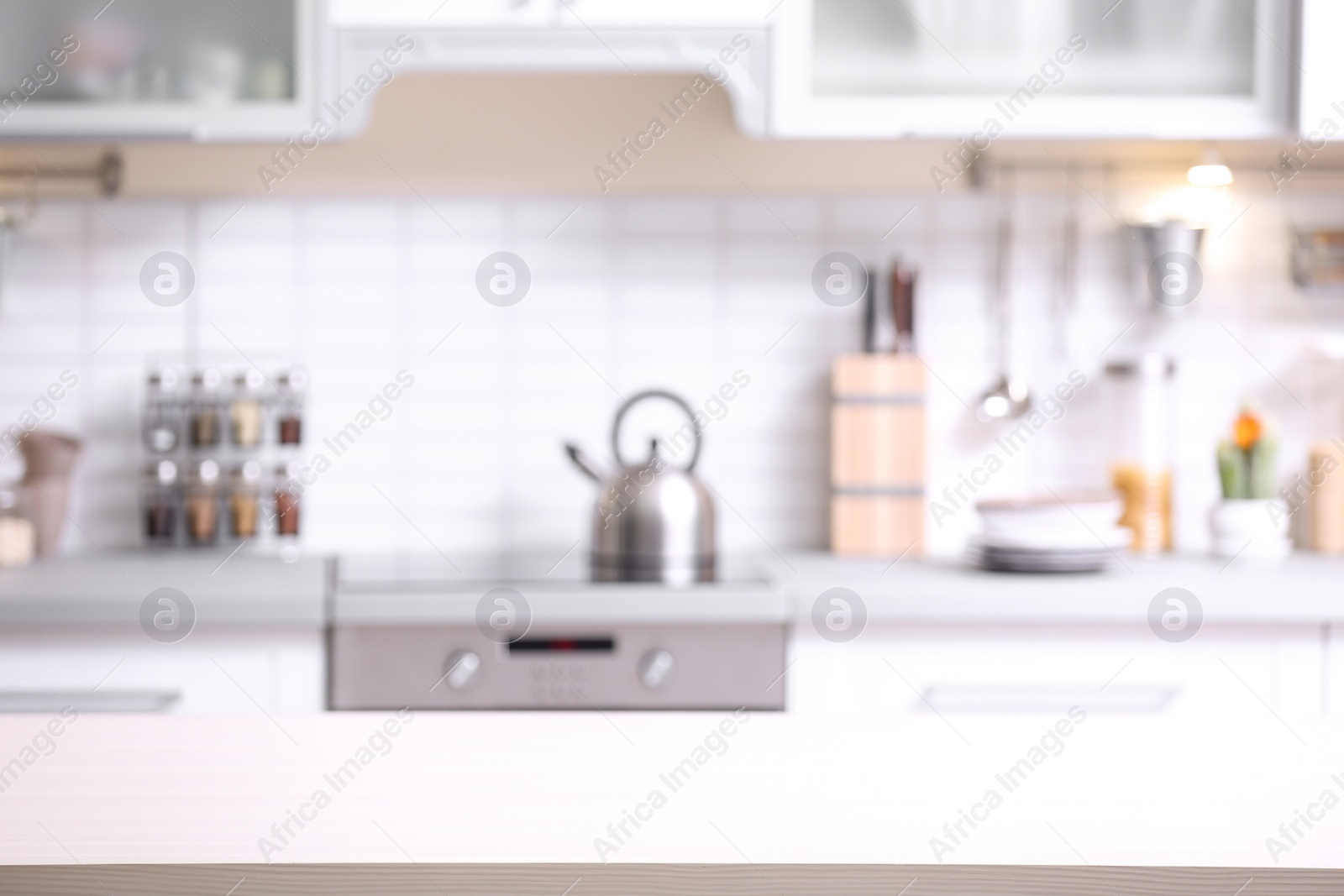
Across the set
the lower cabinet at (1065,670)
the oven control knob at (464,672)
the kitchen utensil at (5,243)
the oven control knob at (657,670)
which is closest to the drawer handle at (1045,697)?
the lower cabinet at (1065,670)

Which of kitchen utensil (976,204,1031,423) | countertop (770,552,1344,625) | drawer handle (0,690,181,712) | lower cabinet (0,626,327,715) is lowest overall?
drawer handle (0,690,181,712)

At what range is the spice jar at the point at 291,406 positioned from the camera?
1922 millimetres

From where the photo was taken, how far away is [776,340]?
2.08 meters

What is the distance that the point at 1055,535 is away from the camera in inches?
65.7

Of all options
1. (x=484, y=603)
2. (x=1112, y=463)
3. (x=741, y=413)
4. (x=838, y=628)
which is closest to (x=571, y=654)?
(x=484, y=603)

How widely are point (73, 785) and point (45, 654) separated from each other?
1.11m

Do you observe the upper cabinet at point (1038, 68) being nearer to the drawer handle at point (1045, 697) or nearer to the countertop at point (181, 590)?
the drawer handle at point (1045, 697)

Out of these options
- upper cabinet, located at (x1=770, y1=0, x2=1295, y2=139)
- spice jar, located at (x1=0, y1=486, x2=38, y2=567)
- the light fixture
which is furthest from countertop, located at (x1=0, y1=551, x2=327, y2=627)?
the light fixture

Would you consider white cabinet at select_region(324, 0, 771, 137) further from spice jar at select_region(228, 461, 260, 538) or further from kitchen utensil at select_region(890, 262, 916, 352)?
spice jar at select_region(228, 461, 260, 538)

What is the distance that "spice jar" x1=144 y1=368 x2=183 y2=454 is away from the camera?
75.1 inches

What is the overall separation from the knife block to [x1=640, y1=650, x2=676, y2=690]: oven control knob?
51 centimetres

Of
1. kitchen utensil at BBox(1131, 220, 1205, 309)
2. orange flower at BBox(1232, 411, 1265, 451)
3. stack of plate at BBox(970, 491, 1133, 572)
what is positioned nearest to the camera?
stack of plate at BBox(970, 491, 1133, 572)

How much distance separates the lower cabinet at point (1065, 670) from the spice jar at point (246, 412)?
1016mm

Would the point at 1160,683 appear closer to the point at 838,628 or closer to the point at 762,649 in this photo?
the point at 838,628
